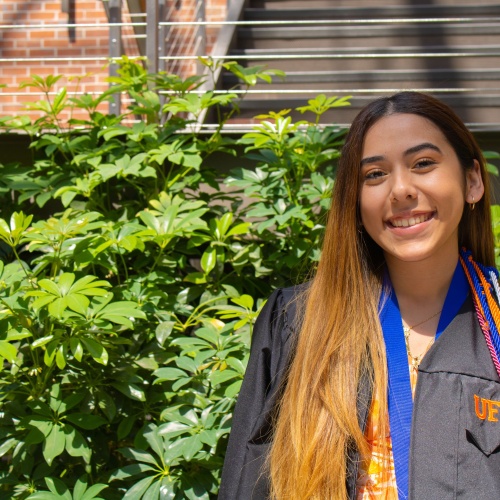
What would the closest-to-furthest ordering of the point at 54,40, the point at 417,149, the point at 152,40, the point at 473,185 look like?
the point at 417,149 → the point at 473,185 → the point at 152,40 → the point at 54,40

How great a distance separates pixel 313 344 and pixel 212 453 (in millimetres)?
653

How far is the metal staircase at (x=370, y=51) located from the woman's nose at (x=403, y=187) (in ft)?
8.74

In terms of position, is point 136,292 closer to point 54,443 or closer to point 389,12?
point 54,443

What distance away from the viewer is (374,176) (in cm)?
173

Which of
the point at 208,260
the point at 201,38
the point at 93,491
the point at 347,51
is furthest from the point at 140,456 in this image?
the point at 201,38

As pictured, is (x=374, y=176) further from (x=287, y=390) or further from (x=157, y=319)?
(x=157, y=319)

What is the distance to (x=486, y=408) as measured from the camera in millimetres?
1578

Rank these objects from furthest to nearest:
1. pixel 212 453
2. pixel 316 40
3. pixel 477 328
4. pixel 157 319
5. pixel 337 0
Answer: pixel 337 0 < pixel 316 40 < pixel 157 319 < pixel 212 453 < pixel 477 328

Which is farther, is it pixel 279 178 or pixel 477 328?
pixel 279 178

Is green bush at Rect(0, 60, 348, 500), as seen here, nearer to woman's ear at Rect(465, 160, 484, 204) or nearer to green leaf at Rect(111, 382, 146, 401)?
green leaf at Rect(111, 382, 146, 401)

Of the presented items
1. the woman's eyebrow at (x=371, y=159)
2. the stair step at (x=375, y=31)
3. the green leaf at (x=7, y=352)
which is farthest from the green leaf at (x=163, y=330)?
the stair step at (x=375, y=31)

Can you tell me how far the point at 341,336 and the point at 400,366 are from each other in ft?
0.47

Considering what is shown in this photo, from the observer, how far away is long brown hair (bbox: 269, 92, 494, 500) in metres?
1.62

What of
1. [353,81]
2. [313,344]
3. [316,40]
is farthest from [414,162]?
[316,40]
